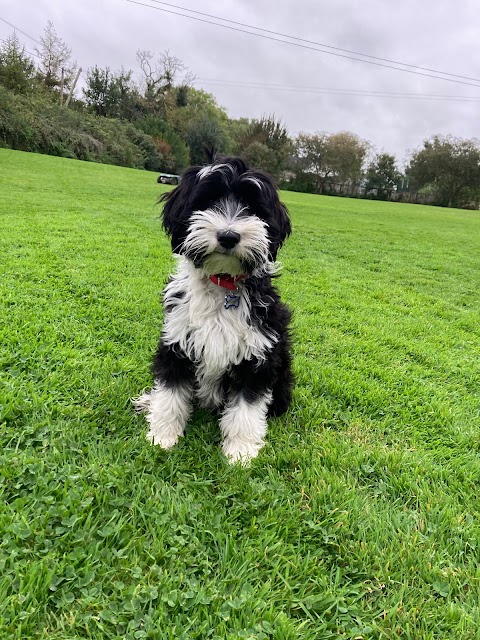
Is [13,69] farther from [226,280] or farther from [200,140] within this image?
[226,280]

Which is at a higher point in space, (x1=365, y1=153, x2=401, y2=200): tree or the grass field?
(x1=365, y1=153, x2=401, y2=200): tree

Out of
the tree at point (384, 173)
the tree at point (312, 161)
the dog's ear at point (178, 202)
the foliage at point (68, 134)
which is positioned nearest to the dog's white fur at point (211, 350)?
the dog's ear at point (178, 202)

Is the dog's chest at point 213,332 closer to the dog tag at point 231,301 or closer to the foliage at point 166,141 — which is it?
the dog tag at point 231,301

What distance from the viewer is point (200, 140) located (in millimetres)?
34594

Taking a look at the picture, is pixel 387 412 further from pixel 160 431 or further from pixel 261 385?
pixel 160 431

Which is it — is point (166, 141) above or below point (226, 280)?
above

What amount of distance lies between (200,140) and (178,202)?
35596mm

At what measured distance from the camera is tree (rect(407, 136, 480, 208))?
46.9 metres

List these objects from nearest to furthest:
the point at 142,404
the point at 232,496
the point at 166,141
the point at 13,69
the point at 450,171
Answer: the point at 232,496 → the point at 142,404 → the point at 13,69 → the point at 166,141 → the point at 450,171

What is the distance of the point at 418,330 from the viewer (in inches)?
192

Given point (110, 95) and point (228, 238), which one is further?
point (110, 95)

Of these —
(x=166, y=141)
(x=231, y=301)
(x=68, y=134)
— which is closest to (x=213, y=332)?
(x=231, y=301)

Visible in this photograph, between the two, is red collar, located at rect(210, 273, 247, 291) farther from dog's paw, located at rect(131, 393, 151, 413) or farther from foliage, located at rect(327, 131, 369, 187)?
foliage, located at rect(327, 131, 369, 187)

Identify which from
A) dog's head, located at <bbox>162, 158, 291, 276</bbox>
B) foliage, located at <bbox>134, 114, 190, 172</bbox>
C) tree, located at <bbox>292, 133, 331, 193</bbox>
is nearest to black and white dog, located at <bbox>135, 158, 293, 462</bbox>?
dog's head, located at <bbox>162, 158, 291, 276</bbox>
